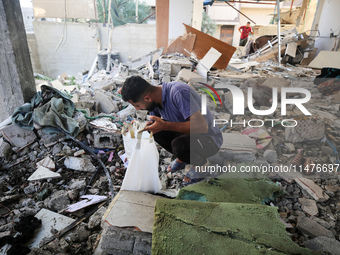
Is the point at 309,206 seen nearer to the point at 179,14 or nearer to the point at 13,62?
the point at 13,62

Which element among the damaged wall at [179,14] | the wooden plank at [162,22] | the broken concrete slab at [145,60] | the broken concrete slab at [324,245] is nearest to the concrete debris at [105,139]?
the broken concrete slab at [324,245]

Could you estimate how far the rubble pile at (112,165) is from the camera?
2051 mm

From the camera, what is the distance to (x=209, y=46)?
6.18 metres

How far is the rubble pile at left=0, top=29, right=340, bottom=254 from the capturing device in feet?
6.73

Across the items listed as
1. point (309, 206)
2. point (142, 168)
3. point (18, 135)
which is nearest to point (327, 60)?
point (309, 206)

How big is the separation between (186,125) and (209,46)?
462 cm

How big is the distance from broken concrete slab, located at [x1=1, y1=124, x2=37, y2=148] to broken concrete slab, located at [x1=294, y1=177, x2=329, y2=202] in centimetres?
365

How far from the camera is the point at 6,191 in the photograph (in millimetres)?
2645

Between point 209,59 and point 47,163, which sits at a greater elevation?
point 209,59

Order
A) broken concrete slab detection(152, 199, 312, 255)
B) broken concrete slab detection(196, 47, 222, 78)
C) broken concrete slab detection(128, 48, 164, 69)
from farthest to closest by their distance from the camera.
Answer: broken concrete slab detection(128, 48, 164, 69) → broken concrete slab detection(196, 47, 222, 78) → broken concrete slab detection(152, 199, 312, 255)

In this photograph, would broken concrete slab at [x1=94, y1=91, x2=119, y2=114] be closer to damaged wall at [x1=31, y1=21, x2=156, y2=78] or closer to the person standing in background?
damaged wall at [x1=31, y1=21, x2=156, y2=78]

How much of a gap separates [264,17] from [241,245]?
84.6 ft

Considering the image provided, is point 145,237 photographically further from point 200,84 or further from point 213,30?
point 213,30

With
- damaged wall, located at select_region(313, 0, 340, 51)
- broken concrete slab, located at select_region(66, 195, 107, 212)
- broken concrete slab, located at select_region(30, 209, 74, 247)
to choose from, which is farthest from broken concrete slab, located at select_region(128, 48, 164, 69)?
damaged wall, located at select_region(313, 0, 340, 51)
